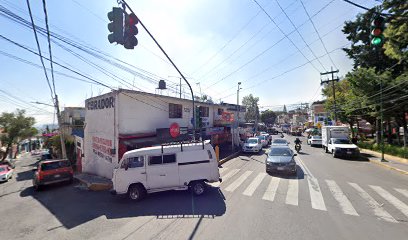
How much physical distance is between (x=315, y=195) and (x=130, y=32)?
9.44 meters

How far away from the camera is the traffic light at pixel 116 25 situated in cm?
521

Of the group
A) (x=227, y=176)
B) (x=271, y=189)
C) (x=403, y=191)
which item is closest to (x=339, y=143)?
(x=403, y=191)

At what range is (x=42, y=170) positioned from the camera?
1280 centimetres

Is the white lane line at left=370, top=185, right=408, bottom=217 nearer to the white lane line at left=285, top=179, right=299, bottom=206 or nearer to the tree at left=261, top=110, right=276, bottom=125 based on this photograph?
the white lane line at left=285, top=179, right=299, bottom=206

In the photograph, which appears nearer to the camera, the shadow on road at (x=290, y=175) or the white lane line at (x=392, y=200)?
the white lane line at (x=392, y=200)

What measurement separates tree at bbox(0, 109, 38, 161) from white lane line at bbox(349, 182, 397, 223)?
166 feet

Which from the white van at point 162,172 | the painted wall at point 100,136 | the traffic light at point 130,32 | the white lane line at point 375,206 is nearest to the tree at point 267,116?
the painted wall at point 100,136

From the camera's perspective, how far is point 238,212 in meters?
6.94

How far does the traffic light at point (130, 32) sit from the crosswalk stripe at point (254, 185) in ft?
25.1

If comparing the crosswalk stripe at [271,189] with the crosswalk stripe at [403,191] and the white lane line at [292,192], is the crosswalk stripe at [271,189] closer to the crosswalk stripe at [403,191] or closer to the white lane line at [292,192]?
the white lane line at [292,192]

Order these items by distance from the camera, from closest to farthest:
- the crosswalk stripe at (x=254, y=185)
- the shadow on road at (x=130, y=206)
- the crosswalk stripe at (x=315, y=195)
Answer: the crosswalk stripe at (x=315, y=195), the shadow on road at (x=130, y=206), the crosswalk stripe at (x=254, y=185)

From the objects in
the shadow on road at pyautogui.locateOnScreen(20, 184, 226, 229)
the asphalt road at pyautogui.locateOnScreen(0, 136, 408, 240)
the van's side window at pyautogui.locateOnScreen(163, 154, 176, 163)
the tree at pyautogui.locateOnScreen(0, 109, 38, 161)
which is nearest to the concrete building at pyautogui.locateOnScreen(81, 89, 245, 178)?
the van's side window at pyautogui.locateOnScreen(163, 154, 176, 163)

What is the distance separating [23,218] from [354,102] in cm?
3159

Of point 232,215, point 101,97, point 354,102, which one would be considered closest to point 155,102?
point 101,97
